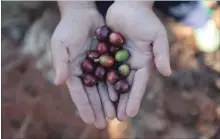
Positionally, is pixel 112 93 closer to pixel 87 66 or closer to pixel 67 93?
pixel 87 66

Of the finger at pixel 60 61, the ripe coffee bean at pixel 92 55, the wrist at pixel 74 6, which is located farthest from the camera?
the wrist at pixel 74 6

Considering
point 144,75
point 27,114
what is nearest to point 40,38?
point 27,114

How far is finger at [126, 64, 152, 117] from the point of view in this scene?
101 centimetres

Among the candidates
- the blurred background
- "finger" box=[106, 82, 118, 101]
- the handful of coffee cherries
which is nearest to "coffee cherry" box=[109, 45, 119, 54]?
the handful of coffee cherries

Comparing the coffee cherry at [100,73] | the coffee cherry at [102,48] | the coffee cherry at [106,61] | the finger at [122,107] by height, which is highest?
the coffee cherry at [102,48]

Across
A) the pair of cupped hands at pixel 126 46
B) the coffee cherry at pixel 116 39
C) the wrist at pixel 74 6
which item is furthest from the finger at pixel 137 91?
the wrist at pixel 74 6

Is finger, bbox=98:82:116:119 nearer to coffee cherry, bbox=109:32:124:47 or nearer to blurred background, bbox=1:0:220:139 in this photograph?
coffee cherry, bbox=109:32:124:47

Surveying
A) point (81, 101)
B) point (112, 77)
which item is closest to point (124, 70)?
point (112, 77)

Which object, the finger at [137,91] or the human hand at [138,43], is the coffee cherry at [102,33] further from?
the finger at [137,91]

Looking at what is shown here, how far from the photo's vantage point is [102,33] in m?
1.14

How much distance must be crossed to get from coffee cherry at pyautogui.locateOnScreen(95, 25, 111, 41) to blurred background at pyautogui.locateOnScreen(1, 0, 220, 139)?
24 cm

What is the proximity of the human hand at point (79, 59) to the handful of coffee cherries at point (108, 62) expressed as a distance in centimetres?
2

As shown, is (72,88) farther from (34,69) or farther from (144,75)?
(34,69)

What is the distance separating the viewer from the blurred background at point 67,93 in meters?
1.27
